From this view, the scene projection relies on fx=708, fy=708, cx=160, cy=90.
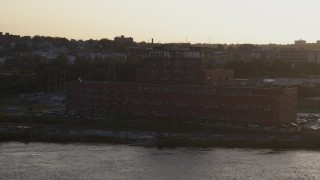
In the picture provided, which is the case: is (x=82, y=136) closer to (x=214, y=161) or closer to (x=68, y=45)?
(x=214, y=161)

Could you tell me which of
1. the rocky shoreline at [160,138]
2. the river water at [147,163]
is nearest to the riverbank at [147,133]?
the rocky shoreline at [160,138]

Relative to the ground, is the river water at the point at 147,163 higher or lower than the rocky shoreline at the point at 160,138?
lower

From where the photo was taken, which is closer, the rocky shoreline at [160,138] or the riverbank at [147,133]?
the rocky shoreline at [160,138]

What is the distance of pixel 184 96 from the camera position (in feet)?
73.5

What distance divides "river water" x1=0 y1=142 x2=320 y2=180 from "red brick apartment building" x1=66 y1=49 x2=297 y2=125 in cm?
318

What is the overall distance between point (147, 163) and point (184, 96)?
241 inches

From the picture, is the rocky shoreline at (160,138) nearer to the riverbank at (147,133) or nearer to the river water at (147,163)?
the riverbank at (147,133)

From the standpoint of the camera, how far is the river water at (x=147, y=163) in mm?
15008

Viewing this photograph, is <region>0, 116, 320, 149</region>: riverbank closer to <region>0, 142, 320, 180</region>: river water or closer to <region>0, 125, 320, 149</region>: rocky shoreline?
<region>0, 125, 320, 149</region>: rocky shoreline

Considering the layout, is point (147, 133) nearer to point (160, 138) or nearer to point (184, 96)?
point (160, 138)

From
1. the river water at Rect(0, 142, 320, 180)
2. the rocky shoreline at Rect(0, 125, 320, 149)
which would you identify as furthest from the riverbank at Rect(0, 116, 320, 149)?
the river water at Rect(0, 142, 320, 180)

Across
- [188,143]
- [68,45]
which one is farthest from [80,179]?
[68,45]

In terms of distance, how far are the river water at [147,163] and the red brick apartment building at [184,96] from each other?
3.18 metres

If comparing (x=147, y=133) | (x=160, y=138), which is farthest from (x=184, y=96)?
(x=160, y=138)
